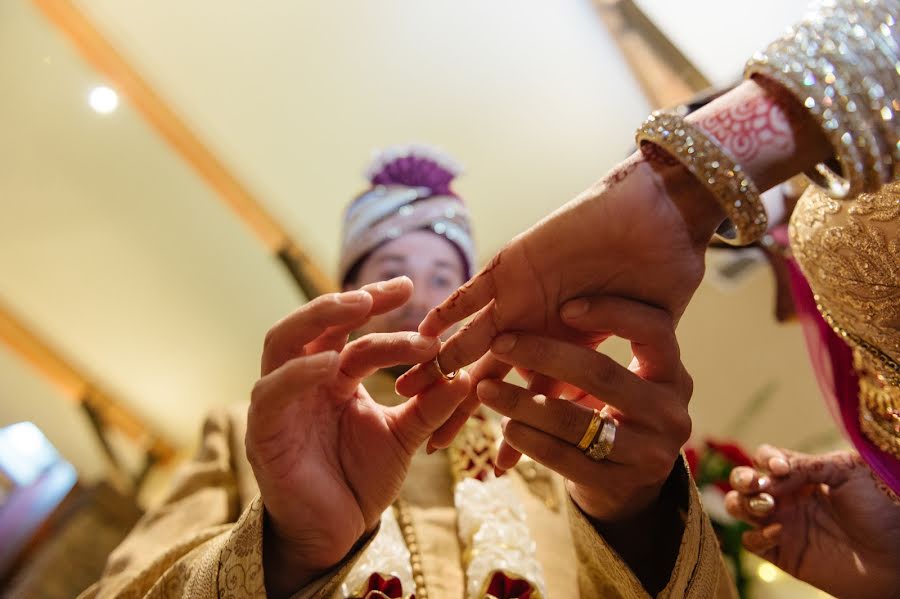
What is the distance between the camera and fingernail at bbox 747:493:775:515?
74 centimetres

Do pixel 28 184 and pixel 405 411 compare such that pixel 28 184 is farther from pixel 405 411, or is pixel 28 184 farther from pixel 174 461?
pixel 405 411

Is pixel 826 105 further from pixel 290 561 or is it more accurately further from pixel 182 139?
pixel 182 139

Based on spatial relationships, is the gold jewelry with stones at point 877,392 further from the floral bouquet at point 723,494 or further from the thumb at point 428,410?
the thumb at point 428,410

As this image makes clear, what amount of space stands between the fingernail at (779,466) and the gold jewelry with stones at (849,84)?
0.39 meters

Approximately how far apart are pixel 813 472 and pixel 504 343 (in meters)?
0.50

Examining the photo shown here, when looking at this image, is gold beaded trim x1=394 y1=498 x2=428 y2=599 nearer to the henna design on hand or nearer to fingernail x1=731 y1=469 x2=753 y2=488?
fingernail x1=731 y1=469 x2=753 y2=488

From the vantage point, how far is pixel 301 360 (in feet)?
1.70

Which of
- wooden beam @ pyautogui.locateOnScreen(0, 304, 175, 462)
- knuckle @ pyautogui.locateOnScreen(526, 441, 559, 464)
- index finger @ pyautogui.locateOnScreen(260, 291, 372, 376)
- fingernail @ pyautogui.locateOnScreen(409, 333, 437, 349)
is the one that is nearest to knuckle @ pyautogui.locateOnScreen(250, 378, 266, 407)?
index finger @ pyautogui.locateOnScreen(260, 291, 372, 376)

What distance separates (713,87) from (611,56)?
20cm

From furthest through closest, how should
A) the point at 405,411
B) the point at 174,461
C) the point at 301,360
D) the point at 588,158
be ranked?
the point at 174,461, the point at 588,158, the point at 405,411, the point at 301,360

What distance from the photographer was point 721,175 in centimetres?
45

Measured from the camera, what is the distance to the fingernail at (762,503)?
0.74m

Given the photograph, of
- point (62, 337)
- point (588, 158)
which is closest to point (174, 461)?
point (62, 337)

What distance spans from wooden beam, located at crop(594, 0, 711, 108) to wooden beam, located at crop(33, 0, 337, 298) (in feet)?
2.69
